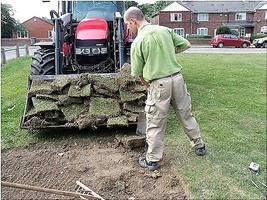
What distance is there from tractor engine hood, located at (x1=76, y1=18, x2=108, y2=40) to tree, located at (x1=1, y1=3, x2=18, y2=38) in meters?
25.0

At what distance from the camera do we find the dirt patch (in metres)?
3.26

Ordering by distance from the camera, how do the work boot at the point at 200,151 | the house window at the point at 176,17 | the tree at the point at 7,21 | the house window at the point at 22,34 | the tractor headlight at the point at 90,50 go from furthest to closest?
the house window at the point at 22,34 < the house window at the point at 176,17 < the tree at the point at 7,21 < the tractor headlight at the point at 90,50 < the work boot at the point at 200,151

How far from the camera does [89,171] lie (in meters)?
3.69

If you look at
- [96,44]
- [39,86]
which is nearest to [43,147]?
[39,86]

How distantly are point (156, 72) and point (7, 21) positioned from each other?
109ft

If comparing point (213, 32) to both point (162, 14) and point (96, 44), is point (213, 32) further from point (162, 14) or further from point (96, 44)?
point (96, 44)

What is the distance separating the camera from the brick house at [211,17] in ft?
138

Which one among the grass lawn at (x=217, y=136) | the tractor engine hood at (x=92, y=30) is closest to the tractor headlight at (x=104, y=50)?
the tractor engine hood at (x=92, y=30)

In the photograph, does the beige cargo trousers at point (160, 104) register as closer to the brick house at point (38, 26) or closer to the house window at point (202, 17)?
the house window at point (202, 17)

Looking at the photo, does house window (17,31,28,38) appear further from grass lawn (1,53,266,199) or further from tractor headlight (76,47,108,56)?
tractor headlight (76,47,108,56)

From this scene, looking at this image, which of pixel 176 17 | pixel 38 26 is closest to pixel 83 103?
pixel 176 17

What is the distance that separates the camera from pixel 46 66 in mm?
5516

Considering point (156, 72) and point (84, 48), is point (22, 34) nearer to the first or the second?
point (84, 48)

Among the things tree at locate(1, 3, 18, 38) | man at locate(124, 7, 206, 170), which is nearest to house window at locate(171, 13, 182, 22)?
tree at locate(1, 3, 18, 38)
